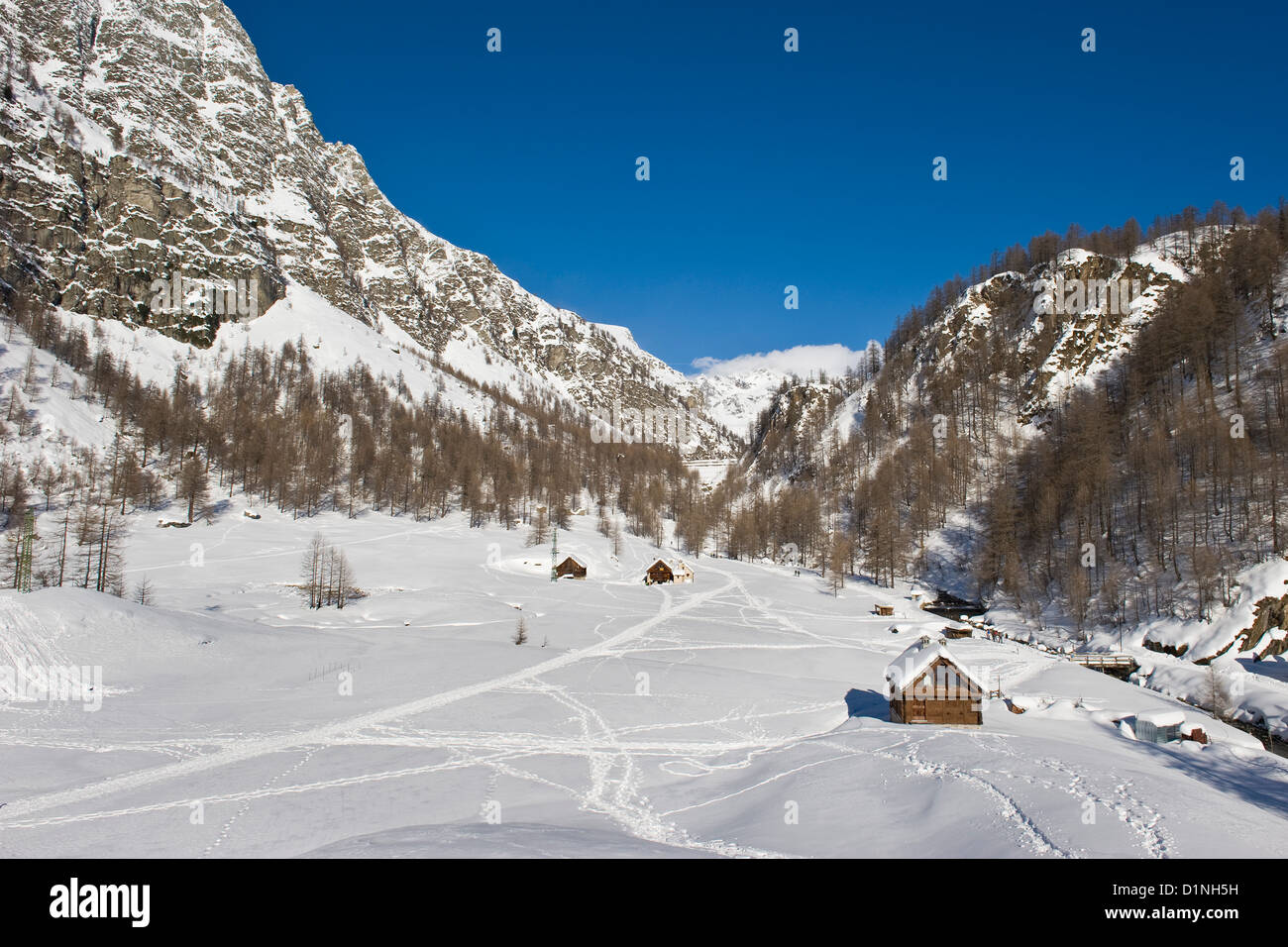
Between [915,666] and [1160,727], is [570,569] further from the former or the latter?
[1160,727]

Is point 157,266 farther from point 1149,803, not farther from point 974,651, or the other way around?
point 1149,803

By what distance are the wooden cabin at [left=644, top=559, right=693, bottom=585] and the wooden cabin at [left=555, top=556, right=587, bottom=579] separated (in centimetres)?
880

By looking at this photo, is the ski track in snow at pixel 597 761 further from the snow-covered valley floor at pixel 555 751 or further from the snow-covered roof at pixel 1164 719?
the snow-covered roof at pixel 1164 719

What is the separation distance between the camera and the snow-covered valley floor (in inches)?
575

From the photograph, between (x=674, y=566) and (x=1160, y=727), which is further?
(x=674, y=566)

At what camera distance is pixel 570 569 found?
83.4 meters

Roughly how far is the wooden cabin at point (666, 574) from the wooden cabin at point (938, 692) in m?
54.3

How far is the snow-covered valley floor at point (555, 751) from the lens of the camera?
14.6 m

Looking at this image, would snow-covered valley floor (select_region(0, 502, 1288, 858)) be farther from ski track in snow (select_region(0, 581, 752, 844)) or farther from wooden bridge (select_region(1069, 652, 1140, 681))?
wooden bridge (select_region(1069, 652, 1140, 681))

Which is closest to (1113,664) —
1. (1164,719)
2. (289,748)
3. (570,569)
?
(1164,719)

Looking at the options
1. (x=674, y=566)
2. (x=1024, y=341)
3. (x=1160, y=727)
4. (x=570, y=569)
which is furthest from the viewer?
(x=1024, y=341)

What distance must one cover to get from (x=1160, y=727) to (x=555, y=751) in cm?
2757

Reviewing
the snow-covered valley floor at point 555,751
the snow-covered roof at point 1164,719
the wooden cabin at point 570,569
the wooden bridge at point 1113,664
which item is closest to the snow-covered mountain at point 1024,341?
the wooden bridge at point 1113,664
